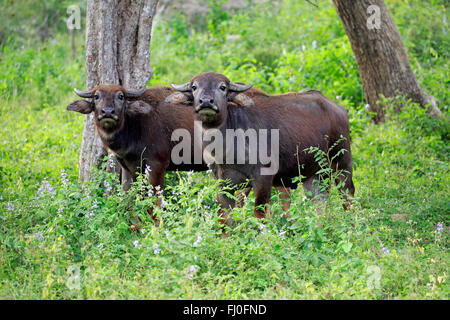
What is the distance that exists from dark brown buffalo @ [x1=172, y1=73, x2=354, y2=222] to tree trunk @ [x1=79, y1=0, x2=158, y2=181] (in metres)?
1.13

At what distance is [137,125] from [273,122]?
1723 millimetres

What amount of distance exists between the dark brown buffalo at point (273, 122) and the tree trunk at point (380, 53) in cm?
298

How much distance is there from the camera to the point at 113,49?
8172 millimetres

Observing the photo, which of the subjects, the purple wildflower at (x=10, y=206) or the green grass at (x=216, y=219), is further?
the purple wildflower at (x=10, y=206)

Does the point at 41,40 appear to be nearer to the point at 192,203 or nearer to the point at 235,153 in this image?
the point at 235,153

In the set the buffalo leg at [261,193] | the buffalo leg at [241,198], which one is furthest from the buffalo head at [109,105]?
the buffalo leg at [261,193]

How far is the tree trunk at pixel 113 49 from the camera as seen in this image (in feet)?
26.6

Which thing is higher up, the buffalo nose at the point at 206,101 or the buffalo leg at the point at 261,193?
the buffalo nose at the point at 206,101

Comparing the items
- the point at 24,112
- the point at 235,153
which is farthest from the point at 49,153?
the point at 235,153

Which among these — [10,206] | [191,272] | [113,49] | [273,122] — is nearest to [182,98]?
[273,122]

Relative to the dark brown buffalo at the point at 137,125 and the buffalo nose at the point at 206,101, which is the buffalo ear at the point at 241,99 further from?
the dark brown buffalo at the point at 137,125

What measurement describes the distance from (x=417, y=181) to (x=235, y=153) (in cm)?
293

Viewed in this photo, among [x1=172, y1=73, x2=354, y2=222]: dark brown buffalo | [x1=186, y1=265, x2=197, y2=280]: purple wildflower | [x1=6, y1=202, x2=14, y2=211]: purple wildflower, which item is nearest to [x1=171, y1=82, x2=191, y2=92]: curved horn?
[x1=172, y1=73, x2=354, y2=222]: dark brown buffalo

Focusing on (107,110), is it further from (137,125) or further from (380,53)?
(380,53)
